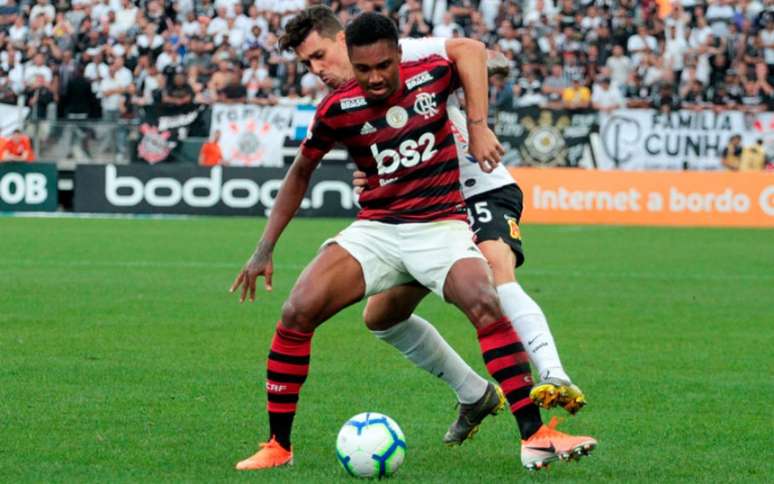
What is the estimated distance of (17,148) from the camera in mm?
24984

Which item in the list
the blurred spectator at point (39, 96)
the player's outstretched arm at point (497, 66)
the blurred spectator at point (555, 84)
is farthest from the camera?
the blurred spectator at point (39, 96)

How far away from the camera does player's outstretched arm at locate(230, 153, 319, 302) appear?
6.22 meters

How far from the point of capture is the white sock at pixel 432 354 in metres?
6.55

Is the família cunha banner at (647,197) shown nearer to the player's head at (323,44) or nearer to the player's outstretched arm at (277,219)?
the player's head at (323,44)

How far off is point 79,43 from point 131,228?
8139 millimetres

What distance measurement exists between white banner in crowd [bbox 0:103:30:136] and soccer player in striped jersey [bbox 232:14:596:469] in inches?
793

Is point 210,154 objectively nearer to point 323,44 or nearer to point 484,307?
point 323,44

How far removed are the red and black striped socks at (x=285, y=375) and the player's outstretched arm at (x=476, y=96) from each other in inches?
41.4

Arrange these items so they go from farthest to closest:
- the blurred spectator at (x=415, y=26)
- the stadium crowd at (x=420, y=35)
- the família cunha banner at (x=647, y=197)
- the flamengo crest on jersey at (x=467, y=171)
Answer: the blurred spectator at (x=415, y=26) < the stadium crowd at (x=420, y=35) < the família cunha banner at (x=647, y=197) < the flamengo crest on jersey at (x=467, y=171)

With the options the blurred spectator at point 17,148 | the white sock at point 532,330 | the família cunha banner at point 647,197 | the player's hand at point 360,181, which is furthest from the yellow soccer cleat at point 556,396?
the blurred spectator at point 17,148

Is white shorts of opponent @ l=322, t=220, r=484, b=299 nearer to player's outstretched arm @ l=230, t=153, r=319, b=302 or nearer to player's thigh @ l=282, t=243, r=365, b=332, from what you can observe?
player's thigh @ l=282, t=243, r=365, b=332

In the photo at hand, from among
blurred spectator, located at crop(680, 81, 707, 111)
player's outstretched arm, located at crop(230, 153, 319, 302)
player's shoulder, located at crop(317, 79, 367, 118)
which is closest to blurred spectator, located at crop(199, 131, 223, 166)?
blurred spectator, located at crop(680, 81, 707, 111)

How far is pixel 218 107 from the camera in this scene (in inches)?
989

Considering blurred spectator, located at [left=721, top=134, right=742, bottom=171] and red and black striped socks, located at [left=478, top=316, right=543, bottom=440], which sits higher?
red and black striped socks, located at [left=478, top=316, right=543, bottom=440]
